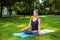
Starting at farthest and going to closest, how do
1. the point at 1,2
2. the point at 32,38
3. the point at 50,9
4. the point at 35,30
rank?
1. the point at 50,9
2. the point at 1,2
3. the point at 35,30
4. the point at 32,38

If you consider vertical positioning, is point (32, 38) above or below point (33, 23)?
below

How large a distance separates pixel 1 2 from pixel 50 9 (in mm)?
24480

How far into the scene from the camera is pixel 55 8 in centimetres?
4562

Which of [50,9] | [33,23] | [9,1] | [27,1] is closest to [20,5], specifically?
[27,1]

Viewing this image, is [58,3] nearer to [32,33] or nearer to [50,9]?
[50,9]

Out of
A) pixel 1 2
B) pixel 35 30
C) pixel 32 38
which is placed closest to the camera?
pixel 32 38

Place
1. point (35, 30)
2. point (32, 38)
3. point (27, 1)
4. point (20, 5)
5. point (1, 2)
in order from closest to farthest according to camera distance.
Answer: point (32, 38) → point (35, 30) → point (1, 2) → point (27, 1) → point (20, 5)

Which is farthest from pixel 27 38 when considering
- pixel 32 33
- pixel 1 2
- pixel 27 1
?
pixel 27 1

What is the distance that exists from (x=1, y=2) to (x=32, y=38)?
16.1 metres

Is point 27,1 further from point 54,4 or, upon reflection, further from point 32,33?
point 54,4

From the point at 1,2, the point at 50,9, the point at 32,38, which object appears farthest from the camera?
the point at 50,9

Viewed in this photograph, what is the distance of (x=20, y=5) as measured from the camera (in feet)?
95.5

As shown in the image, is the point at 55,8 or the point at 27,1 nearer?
the point at 27,1

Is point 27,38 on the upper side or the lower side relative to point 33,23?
lower
